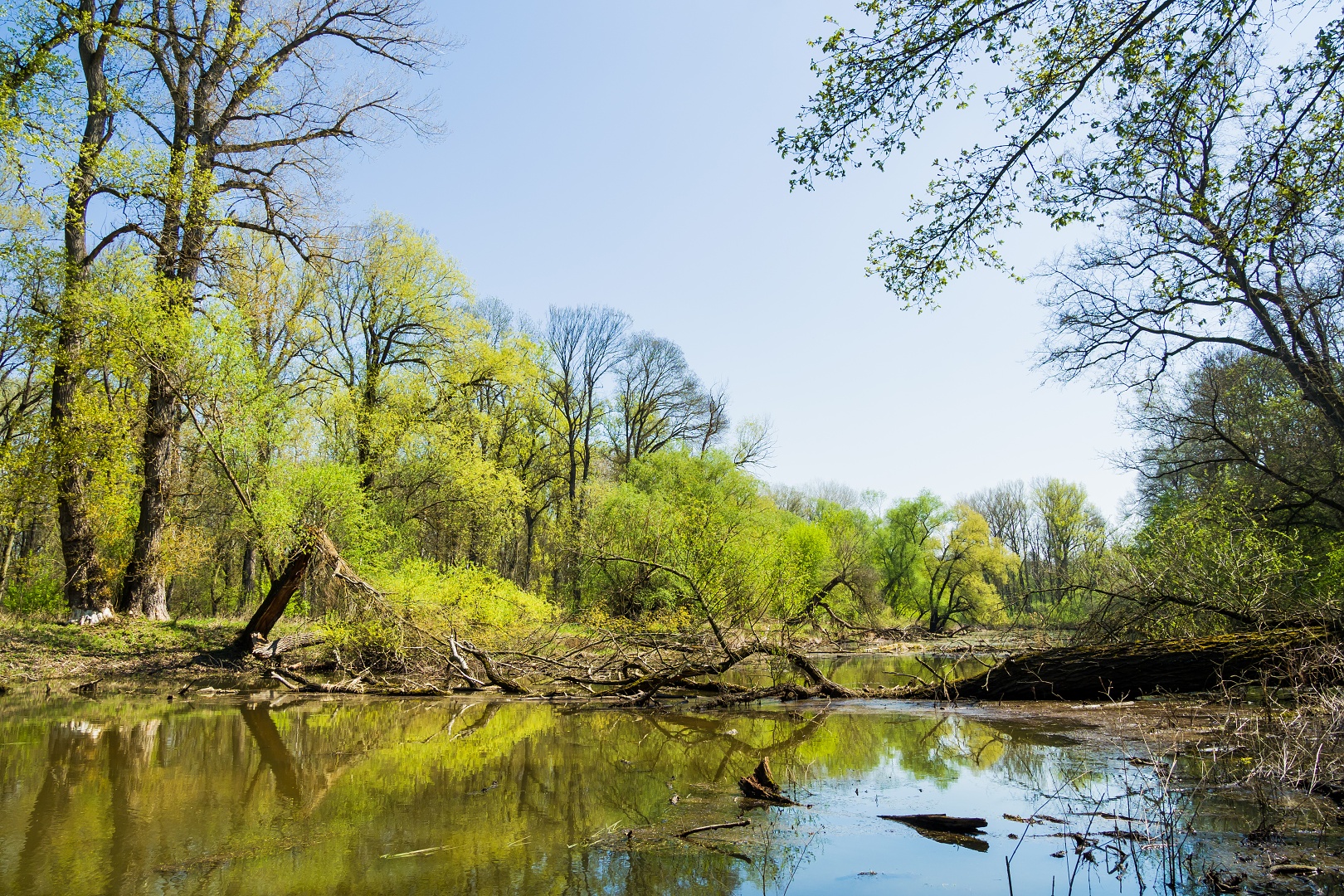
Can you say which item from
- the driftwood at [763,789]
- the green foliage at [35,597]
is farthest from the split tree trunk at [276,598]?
the driftwood at [763,789]

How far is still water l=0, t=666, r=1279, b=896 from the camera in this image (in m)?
3.91

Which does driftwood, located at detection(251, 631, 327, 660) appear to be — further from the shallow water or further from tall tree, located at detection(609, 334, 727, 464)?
tall tree, located at detection(609, 334, 727, 464)

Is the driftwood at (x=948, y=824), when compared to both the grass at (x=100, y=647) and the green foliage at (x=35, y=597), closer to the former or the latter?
the grass at (x=100, y=647)

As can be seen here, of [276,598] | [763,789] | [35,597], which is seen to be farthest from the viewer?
[35,597]

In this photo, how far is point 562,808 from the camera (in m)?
5.26

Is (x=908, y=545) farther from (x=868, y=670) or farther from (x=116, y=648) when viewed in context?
(x=116, y=648)

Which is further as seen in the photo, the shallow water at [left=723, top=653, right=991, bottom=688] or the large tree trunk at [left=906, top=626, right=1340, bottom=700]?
the shallow water at [left=723, top=653, right=991, bottom=688]

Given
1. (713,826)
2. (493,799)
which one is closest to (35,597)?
(493,799)

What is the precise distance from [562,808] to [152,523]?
Result: 14.7m

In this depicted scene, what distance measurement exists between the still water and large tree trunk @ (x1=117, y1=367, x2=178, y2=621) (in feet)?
24.2

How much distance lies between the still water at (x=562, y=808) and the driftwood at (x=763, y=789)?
12 centimetres

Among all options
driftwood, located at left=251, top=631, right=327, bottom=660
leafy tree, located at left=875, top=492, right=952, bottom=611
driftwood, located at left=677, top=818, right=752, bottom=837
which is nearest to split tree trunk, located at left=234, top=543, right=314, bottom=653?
driftwood, located at left=251, top=631, right=327, bottom=660

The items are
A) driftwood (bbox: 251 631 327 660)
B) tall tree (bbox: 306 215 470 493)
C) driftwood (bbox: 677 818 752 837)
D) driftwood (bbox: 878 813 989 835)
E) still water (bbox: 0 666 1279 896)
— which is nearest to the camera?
still water (bbox: 0 666 1279 896)

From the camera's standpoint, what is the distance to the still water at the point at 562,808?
391cm
